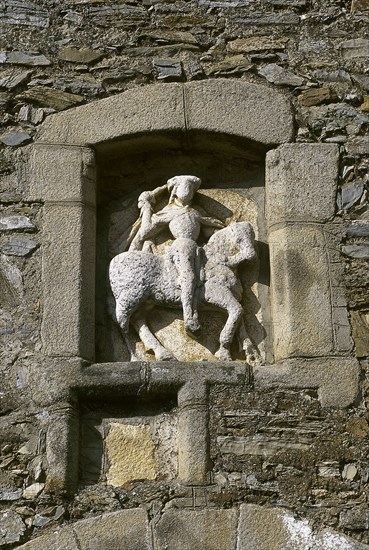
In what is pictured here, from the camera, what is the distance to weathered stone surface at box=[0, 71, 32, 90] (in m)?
5.92

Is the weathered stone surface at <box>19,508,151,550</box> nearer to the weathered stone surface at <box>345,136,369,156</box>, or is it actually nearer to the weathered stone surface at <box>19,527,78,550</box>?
the weathered stone surface at <box>19,527,78,550</box>

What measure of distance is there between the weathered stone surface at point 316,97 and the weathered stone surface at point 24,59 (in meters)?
1.28

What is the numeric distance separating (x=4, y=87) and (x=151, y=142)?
2.53 ft

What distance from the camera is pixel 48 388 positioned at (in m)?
5.28

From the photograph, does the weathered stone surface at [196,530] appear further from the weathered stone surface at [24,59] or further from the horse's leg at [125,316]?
the weathered stone surface at [24,59]

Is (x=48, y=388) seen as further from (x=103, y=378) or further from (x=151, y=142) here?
(x=151, y=142)

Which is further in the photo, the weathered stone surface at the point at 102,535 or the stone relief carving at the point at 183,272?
Answer: the stone relief carving at the point at 183,272

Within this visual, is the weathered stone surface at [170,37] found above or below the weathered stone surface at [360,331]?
above

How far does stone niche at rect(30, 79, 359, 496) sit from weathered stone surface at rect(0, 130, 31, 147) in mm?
106

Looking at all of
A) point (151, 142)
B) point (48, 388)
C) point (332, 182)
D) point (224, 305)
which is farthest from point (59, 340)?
point (332, 182)

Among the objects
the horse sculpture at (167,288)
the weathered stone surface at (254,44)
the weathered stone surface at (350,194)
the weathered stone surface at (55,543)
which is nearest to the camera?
the weathered stone surface at (55,543)

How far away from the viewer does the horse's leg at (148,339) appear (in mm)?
5449

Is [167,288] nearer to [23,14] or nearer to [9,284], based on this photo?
[9,284]

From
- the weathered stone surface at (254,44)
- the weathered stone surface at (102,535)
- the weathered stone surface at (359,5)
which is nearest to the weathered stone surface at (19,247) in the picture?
the weathered stone surface at (102,535)
